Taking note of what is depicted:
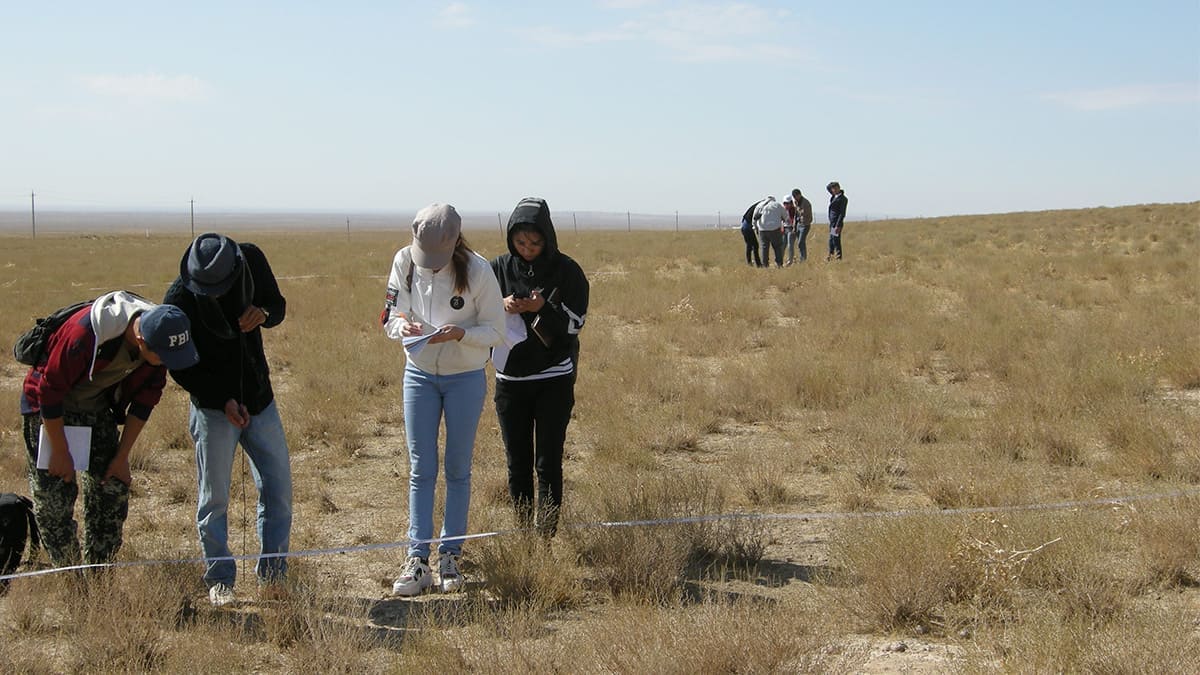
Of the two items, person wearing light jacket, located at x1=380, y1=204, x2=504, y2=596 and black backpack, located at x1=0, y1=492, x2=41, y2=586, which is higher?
person wearing light jacket, located at x1=380, y1=204, x2=504, y2=596

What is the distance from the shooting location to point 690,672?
3850 millimetres

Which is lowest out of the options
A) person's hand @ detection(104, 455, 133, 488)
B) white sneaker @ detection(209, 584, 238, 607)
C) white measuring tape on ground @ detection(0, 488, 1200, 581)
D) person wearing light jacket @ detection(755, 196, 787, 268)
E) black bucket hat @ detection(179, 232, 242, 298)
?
white sneaker @ detection(209, 584, 238, 607)

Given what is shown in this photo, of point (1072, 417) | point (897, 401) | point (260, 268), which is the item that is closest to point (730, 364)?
point (897, 401)

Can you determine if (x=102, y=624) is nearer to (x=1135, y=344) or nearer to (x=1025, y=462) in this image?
(x=1025, y=462)

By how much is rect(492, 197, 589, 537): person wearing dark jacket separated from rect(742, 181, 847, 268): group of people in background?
50.5 ft

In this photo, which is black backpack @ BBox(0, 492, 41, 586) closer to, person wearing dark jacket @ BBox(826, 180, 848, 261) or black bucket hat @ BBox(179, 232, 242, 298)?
black bucket hat @ BBox(179, 232, 242, 298)

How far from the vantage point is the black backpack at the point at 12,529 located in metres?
5.27

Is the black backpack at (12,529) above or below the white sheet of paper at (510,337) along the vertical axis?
below

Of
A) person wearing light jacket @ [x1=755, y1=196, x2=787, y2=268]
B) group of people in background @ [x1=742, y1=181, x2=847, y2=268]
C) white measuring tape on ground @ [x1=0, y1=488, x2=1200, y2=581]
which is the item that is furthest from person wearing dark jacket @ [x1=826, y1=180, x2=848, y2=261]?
white measuring tape on ground @ [x1=0, y1=488, x2=1200, y2=581]

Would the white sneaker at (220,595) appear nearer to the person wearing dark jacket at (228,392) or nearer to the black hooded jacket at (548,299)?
the person wearing dark jacket at (228,392)

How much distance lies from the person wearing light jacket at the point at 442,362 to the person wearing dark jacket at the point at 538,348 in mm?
193

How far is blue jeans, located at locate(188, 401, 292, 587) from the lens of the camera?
16.3 feet

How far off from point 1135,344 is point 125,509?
9.67 meters

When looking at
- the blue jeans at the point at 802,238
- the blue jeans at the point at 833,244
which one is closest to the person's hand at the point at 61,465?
the blue jeans at the point at 802,238
